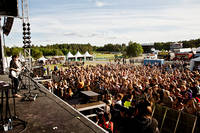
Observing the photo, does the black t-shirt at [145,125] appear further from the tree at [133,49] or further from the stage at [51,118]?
the tree at [133,49]

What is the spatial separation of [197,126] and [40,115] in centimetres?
429

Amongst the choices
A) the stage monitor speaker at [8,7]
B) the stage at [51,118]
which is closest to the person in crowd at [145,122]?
the stage at [51,118]

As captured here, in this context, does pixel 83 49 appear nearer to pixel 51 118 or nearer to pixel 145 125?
pixel 51 118

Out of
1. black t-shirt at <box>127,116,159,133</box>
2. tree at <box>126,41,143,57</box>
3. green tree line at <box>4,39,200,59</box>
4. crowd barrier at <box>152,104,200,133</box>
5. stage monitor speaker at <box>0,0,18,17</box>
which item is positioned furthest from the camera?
green tree line at <box>4,39,200,59</box>

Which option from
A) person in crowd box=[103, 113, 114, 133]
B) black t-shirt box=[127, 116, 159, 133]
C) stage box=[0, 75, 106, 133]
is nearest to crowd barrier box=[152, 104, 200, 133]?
person in crowd box=[103, 113, 114, 133]

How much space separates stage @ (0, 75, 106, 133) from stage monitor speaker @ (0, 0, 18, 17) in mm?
4497

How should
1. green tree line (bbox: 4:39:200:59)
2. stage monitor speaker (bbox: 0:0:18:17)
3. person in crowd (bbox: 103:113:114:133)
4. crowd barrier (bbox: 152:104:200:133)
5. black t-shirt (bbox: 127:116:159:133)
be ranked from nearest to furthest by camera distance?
black t-shirt (bbox: 127:116:159:133), crowd barrier (bbox: 152:104:200:133), person in crowd (bbox: 103:113:114:133), stage monitor speaker (bbox: 0:0:18:17), green tree line (bbox: 4:39:200:59)

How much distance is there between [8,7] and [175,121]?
828cm

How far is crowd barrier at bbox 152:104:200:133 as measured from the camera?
4.23 m

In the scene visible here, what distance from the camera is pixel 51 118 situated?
3.53 meters

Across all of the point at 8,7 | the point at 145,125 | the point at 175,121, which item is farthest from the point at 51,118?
the point at 8,7

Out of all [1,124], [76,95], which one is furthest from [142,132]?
[76,95]

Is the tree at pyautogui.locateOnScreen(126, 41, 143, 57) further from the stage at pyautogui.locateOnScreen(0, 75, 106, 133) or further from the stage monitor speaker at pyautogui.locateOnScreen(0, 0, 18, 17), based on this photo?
the stage at pyautogui.locateOnScreen(0, 75, 106, 133)

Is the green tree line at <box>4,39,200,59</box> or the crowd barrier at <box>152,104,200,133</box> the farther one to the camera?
the green tree line at <box>4,39,200,59</box>
